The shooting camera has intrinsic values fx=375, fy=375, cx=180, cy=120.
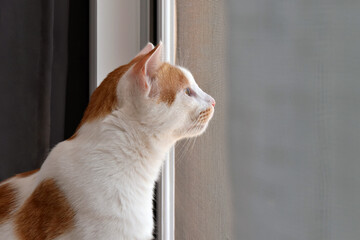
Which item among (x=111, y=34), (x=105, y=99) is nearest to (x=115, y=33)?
(x=111, y=34)

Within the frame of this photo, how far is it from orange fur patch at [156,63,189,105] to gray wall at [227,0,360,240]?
0.15 metres

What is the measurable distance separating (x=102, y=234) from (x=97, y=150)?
0.17 metres

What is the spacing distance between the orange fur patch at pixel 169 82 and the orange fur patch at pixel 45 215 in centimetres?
30

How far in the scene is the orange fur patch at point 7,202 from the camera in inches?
32.6

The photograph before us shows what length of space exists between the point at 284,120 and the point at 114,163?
15.7 inches

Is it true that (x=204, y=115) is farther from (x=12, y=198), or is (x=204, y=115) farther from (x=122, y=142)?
(x=12, y=198)

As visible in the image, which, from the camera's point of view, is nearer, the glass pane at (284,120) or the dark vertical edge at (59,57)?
the glass pane at (284,120)

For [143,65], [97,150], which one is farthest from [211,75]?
[97,150]

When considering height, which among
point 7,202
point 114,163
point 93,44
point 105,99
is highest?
point 93,44

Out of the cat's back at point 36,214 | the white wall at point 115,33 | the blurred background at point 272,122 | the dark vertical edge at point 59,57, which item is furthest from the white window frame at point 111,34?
the cat's back at point 36,214

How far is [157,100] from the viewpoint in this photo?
810 mm

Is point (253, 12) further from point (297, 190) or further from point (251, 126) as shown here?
point (297, 190)

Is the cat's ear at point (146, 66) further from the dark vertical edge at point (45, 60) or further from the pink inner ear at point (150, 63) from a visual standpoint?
the dark vertical edge at point (45, 60)

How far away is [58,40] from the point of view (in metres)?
1.50
